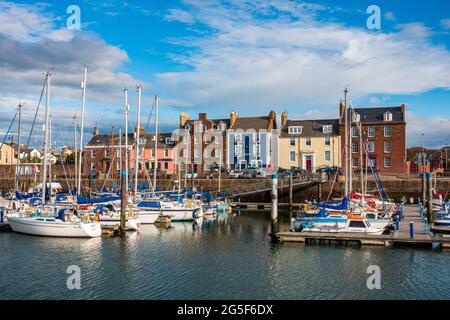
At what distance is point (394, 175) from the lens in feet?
204

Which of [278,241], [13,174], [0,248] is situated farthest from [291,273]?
[13,174]

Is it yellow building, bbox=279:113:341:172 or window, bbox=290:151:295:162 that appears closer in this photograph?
yellow building, bbox=279:113:341:172

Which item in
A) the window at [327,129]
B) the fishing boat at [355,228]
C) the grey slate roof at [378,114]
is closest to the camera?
the fishing boat at [355,228]

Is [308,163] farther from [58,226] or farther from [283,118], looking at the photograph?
[58,226]

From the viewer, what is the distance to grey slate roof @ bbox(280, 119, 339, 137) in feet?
230

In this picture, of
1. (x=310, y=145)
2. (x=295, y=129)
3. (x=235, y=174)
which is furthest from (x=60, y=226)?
(x=295, y=129)

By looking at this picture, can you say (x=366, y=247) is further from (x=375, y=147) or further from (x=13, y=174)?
(x=13, y=174)

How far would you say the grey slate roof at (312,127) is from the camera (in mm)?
70188

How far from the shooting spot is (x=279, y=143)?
2847 inches

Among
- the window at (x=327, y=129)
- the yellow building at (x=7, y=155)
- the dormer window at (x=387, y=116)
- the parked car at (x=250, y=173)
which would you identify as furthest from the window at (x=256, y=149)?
the yellow building at (x=7, y=155)

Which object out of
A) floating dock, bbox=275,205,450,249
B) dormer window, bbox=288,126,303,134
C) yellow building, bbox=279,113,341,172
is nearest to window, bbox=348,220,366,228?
floating dock, bbox=275,205,450,249

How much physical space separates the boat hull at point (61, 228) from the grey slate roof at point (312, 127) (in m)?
45.2

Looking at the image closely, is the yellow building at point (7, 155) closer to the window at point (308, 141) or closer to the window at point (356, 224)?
the window at point (308, 141)

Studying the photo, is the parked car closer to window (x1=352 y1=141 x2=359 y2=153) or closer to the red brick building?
the red brick building
